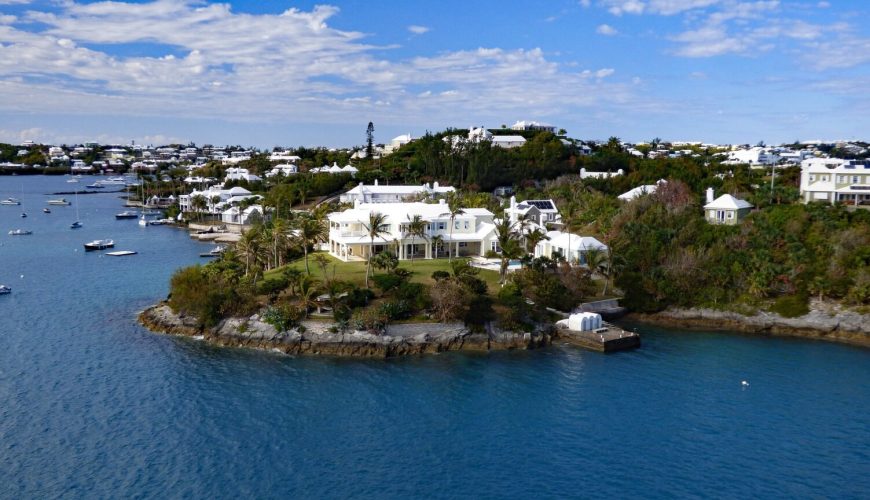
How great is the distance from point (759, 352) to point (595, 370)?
509 inches

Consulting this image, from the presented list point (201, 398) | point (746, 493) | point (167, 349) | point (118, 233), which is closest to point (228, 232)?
point (118, 233)

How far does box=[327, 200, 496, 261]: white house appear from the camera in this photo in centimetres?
6184

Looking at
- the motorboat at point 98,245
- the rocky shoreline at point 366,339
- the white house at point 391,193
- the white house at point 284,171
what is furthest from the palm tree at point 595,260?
the white house at point 284,171

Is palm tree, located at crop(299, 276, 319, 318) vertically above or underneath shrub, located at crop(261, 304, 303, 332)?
above

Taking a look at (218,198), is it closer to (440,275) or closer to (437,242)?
(437,242)

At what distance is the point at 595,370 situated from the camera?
4159cm

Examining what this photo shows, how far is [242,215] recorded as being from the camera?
106m

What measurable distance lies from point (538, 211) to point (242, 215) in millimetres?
50791

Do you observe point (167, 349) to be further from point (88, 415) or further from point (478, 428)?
point (478, 428)

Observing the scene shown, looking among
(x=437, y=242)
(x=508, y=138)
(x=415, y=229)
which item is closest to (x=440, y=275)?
(x=415, y=229)

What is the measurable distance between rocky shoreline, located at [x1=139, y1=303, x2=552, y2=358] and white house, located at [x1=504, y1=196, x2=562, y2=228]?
2956 centimetres

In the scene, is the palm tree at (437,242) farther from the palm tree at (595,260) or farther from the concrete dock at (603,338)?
the concrete dock at (603,338)

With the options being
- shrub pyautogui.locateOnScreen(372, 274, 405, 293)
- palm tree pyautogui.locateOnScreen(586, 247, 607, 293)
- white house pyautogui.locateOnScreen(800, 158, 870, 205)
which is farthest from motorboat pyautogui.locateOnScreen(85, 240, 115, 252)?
white house pyautogui.locateOnScreen(800, 158, 870, 205)

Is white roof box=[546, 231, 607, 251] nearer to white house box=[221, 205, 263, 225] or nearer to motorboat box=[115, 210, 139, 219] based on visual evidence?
white house box=[221, 205, 263, 225]
